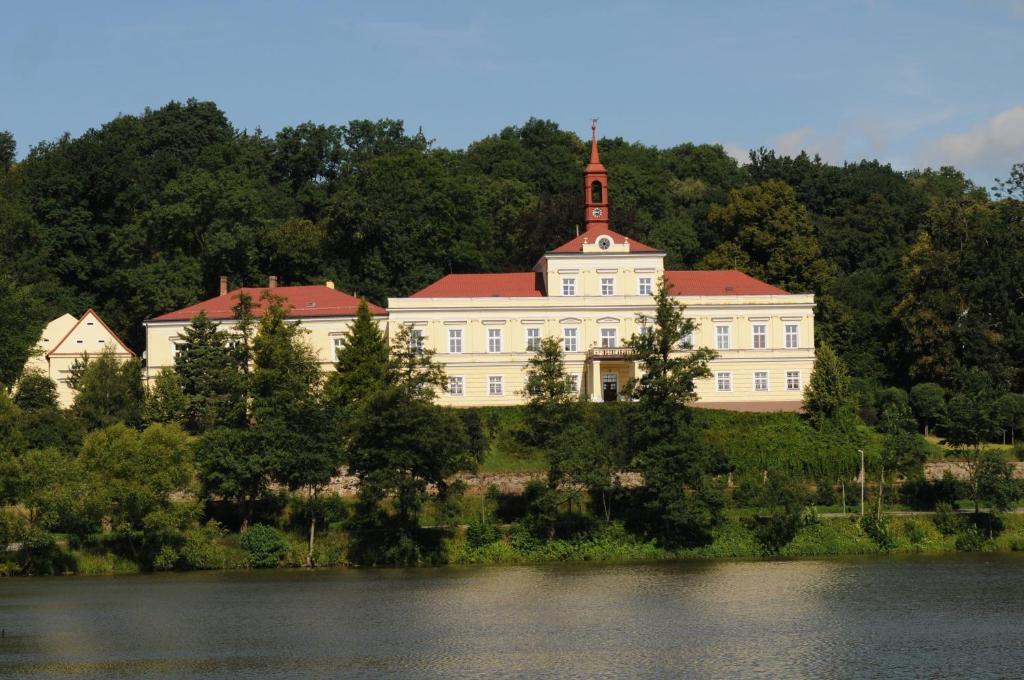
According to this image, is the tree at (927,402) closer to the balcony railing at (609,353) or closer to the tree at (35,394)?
the balcony railing at (609,353)

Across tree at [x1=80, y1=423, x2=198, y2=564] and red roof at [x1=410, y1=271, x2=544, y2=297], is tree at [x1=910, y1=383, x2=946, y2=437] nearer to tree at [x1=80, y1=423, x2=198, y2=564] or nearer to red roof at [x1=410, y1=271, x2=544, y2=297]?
red roof at [x1=410, y1=271, x2=544, y2=297]

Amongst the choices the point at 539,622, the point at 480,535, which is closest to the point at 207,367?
the point at 480,535

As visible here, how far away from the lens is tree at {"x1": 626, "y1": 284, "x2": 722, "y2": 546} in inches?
2201

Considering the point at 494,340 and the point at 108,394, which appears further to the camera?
the point at 494,340

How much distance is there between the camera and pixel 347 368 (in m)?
67.2

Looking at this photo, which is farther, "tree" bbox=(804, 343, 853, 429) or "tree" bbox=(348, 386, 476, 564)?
"tree" bbox=(804, 343, 853, 429)

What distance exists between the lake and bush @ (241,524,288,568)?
1638 mm

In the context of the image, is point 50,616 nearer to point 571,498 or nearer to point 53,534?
point 53,534

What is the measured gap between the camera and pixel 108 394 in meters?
66.5

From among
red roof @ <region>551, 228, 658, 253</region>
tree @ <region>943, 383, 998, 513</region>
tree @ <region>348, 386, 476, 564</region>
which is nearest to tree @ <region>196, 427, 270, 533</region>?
tree @ <region>348, 386, 476, 564</region>

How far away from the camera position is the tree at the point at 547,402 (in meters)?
60.2

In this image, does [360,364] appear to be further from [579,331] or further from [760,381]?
[760,381]

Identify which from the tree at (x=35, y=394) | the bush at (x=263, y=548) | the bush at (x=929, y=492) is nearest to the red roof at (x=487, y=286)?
the tree at (x=35, y=394)

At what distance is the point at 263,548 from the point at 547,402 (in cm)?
1203
